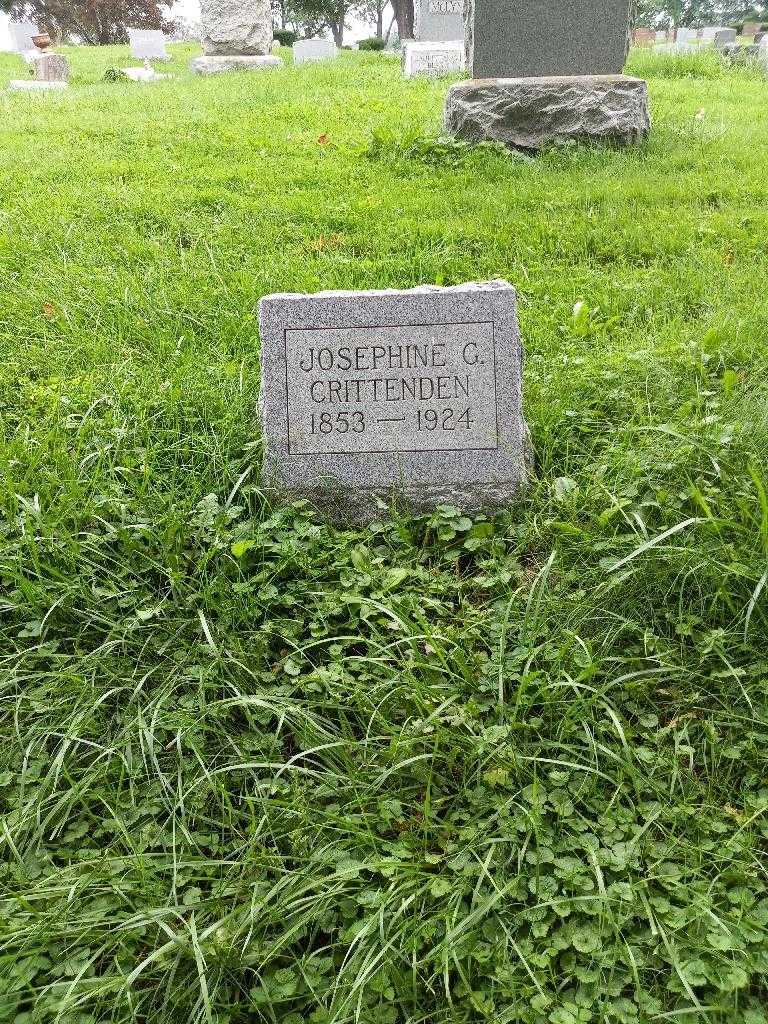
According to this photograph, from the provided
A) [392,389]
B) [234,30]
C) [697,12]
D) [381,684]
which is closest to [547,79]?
[392,389]

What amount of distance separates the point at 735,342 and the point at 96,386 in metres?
2.72

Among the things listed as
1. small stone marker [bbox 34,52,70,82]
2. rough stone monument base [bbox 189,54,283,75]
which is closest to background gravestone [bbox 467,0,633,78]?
rough stone monument base [bbox 189,54,283,75]

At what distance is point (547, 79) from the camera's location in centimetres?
659

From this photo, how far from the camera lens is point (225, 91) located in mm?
9891

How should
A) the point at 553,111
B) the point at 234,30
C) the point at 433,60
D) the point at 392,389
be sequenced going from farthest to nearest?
the point at 234,30 → the point at 433,60 → the point at 553,111 → the point at 392,389

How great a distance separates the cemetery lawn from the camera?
1.70 metres

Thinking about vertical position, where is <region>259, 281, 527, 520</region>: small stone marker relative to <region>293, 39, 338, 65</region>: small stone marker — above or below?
below

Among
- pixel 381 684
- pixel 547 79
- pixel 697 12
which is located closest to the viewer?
pixel 381 684

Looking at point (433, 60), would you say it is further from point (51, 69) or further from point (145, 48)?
point (145, 48)

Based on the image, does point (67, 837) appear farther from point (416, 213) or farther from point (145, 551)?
point (416, 213)

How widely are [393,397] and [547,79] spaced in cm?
488

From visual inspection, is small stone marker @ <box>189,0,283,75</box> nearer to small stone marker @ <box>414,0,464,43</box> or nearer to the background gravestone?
small stone marker @ <box>414,0,464,43</box>

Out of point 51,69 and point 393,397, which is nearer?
point 393,397

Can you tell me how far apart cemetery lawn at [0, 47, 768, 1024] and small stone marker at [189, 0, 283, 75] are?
12.1 metres
